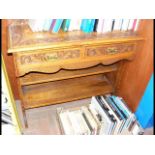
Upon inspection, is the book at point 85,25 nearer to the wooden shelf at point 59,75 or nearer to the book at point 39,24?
the book at point 39,24

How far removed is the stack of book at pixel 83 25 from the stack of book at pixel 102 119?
0.60 metres

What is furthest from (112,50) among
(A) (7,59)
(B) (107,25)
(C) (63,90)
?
(A) (7,59)

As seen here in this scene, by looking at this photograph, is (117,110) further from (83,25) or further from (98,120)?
(83,25)

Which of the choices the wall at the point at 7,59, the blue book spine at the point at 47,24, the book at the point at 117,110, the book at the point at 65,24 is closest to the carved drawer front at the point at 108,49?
the book at the point at 65,24

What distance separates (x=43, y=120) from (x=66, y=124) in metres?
0.33

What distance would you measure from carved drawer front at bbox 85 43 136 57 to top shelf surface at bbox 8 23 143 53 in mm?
65

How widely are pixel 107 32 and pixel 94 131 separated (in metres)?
0.79

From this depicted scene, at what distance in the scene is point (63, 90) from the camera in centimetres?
177

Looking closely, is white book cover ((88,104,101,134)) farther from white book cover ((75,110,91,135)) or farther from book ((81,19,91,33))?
book ((81,19,91,33))

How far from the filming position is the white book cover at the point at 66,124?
4.83 feet

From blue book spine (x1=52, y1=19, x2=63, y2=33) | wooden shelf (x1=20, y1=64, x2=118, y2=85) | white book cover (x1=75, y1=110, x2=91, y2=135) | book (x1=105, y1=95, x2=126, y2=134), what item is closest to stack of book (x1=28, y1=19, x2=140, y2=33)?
blue book spine (x1=52, y1=19, x2=63, y2=33)
